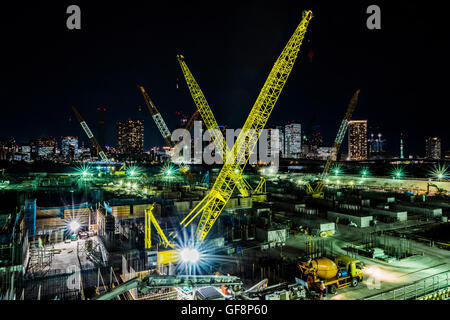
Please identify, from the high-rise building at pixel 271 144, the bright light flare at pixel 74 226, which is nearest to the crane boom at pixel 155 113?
the bright light flare at pixel 74 226

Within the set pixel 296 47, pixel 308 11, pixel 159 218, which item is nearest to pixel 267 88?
pixel 296 47

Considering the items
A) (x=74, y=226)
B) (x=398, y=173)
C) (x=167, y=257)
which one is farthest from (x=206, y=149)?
(x=167, y=257)

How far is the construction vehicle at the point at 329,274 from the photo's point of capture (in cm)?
1107

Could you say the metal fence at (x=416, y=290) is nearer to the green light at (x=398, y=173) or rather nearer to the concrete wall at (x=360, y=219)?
the concrete wall at (x=360, y=219)

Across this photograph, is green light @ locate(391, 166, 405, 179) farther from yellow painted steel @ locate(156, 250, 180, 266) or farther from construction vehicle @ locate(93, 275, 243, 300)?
construction vehicle @ locate(93, 275, 243, 300)

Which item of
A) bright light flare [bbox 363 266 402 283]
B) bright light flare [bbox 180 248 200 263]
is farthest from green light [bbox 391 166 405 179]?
bright light flare [bbox 180 248 200 263]

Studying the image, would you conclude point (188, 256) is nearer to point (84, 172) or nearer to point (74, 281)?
point (74, 281)

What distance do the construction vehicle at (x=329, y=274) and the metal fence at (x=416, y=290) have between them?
1.15m

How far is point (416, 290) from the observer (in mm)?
11086

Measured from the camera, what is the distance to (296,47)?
1928cm

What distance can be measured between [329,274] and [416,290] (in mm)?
3694

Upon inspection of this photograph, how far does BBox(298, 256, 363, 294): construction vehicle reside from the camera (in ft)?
36.3

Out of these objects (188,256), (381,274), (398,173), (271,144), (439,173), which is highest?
(271,144)
